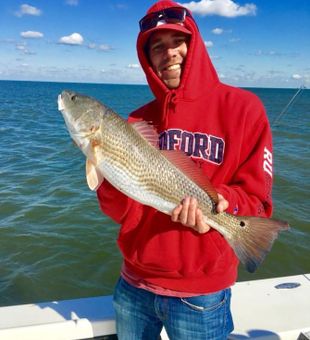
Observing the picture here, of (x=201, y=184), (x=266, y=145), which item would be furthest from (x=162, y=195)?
(x=266, y=145)

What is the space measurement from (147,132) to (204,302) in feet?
4.21

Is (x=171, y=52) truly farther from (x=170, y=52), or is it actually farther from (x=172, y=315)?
(x=172, y=315)

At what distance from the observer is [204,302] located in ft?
8.82

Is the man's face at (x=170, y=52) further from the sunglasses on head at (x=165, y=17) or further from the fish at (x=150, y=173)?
the fish at (x=150, y=173)

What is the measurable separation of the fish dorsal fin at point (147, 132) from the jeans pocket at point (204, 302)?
3.67 ft

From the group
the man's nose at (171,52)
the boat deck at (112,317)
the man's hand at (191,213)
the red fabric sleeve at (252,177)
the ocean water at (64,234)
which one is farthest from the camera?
the ocean water at (64,234)

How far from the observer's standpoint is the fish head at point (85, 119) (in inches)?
109

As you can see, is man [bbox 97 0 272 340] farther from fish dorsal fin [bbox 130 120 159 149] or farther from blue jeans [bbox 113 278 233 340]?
fish dorsal fin [bbox 130 120 159 149]

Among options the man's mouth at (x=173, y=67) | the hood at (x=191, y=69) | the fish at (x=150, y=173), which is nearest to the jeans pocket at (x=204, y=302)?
the fish at (x=150, y=173)

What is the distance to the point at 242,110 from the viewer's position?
270 centimetres

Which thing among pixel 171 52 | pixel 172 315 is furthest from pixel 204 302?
pixel 171 52

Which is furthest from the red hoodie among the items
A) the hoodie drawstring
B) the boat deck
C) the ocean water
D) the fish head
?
the ocean water

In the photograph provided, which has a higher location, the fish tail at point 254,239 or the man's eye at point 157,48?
the man's eye at point 157,48

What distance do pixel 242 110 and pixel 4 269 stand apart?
240 inches
